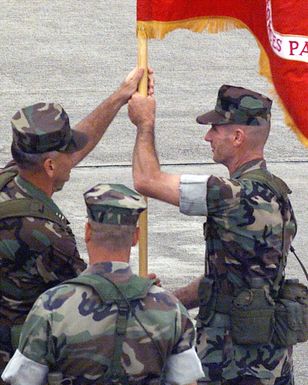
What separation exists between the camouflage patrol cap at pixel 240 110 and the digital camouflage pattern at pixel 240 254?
208 millimetres

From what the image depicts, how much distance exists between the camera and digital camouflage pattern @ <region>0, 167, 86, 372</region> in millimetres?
5660

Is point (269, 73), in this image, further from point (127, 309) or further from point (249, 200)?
point (127, 309)

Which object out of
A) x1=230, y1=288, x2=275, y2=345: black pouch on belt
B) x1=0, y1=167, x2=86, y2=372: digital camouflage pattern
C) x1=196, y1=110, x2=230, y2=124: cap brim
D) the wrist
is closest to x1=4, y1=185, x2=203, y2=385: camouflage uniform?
x1=0, y1=167, x2=86, y2=372: digital camouflage pattern

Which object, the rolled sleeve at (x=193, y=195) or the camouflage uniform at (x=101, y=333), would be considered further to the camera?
the rolled sleeve at (x=193, y=195)

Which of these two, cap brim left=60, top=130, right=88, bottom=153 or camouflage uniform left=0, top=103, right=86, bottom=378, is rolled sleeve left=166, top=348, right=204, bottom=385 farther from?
cap brim left=60, top=130, right=88, bottom=153

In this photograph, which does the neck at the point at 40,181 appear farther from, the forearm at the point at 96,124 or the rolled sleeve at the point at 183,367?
the rolled sleeve at the point at 183,367

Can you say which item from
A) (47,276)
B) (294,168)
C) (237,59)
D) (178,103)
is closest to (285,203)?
(47,276)

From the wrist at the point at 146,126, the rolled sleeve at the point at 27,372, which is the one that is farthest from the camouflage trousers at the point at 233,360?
the rolled sleeve at the point at 27,372

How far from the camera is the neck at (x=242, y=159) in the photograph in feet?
20.6

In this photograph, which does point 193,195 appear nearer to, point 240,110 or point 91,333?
point 240,110

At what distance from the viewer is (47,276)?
224 inches

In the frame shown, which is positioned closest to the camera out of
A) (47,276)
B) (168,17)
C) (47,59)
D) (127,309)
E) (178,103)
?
(127,309)

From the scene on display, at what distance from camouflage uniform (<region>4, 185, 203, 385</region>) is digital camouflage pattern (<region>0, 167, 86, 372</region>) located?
2.54ft

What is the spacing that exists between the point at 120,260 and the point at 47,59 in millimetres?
11424
